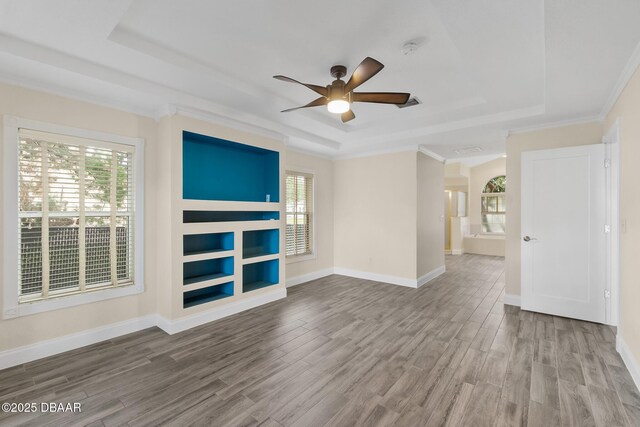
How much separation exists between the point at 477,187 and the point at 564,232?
649 cm

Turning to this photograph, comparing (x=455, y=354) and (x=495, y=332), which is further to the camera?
(x=495, y=332)

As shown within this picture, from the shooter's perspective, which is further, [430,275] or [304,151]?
[430,275]

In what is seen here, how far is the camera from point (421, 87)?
332cm

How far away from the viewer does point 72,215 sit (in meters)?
2.94

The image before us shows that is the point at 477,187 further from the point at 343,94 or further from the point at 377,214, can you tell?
the point at 343,94

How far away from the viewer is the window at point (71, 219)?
8.77 ft

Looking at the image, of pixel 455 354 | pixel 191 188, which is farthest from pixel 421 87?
pixel 191 188

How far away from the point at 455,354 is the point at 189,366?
246cm

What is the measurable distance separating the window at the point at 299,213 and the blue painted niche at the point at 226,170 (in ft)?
2.59

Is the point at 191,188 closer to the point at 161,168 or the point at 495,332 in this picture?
the point at 161,168

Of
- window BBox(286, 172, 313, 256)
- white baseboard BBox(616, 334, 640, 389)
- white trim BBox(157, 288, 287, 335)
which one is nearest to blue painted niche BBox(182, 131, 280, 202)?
window BBox(286, 172, 313, 256)

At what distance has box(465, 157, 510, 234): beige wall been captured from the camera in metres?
9.56

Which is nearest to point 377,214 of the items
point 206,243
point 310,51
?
point 206,243

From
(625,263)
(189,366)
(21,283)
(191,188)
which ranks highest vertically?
(191,188)
